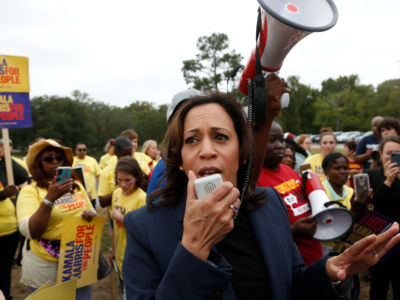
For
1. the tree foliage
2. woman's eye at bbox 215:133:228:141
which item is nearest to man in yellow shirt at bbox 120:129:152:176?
woman's eye at bbox 215:133:228:141

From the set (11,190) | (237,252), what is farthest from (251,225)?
(11,190)

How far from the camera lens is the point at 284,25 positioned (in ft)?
4.37

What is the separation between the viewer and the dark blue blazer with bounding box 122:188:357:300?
1.03m

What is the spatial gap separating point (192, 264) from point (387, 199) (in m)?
2.98

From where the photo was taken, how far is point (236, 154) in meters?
1.42

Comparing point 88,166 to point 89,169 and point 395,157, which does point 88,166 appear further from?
point 395,157

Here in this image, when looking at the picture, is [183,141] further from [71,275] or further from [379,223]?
[379,223]

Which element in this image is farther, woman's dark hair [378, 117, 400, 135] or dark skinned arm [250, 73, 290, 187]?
woman's dark hair [378, 117, 400, 135]

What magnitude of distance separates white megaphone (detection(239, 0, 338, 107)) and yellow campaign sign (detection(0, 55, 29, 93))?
305 cm

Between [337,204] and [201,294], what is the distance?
5.58 feet

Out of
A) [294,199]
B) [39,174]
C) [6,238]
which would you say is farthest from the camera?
[6,238]

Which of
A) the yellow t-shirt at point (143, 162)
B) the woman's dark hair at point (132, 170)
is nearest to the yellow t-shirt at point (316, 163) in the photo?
the yellow t-shirt at point (143, 162)

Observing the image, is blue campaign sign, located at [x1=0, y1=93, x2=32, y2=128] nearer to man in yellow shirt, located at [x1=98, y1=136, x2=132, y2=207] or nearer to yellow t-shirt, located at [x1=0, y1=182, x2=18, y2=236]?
yellow t-shirt, located at [x1=0, y1=182, x2=18, y2=236]

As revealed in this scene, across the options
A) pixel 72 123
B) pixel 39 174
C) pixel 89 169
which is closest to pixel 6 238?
pixel 39 174
